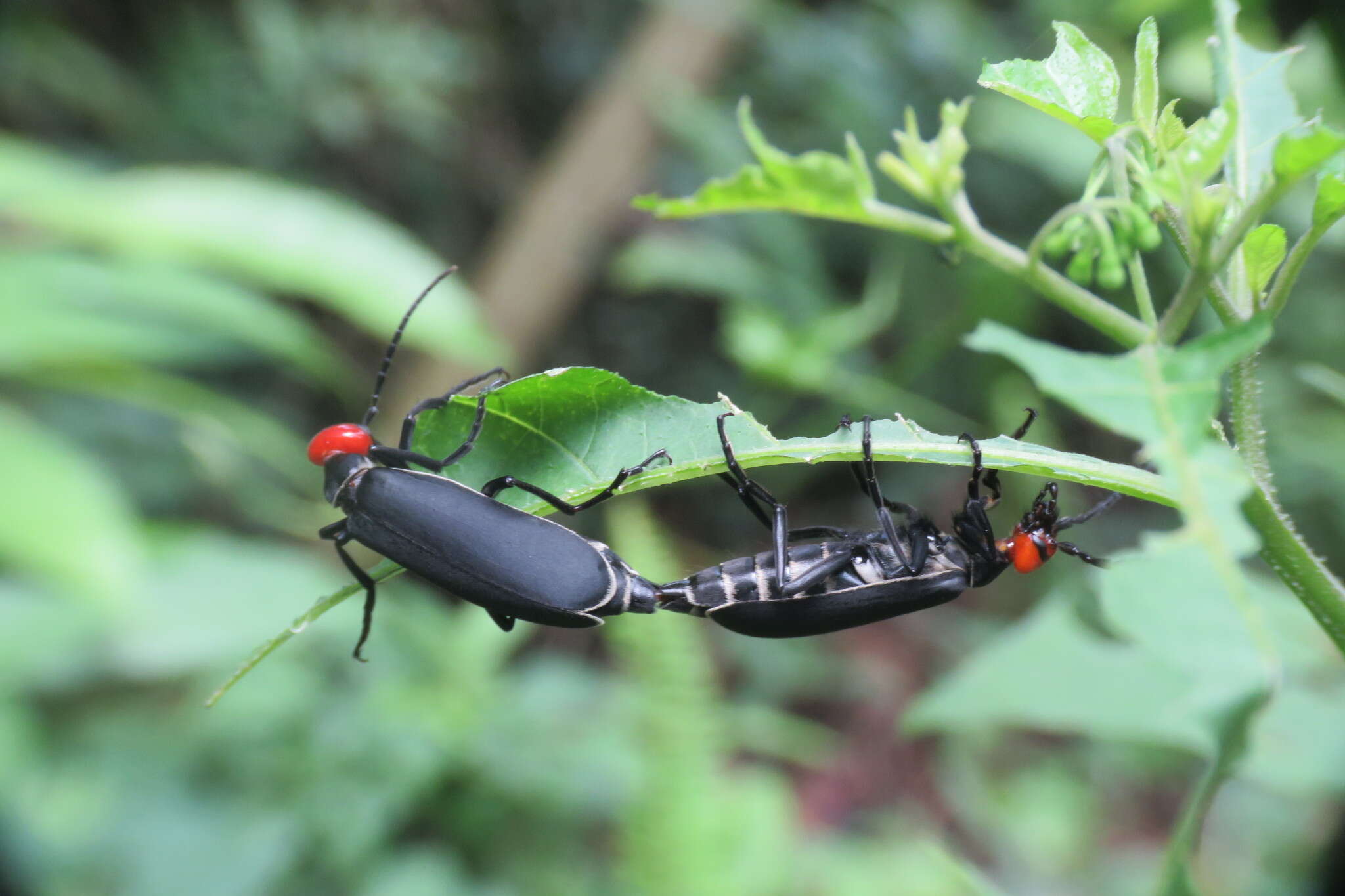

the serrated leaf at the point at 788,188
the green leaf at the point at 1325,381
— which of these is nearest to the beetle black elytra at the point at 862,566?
the green leaf at the point at 1325,381

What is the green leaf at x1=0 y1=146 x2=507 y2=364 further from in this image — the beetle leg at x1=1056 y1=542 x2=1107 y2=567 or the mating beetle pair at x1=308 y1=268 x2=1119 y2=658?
the beetle leg at x1=1056 y1=542 x2=1107 y2=567

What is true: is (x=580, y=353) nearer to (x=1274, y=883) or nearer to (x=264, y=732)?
(x=264, y=732)

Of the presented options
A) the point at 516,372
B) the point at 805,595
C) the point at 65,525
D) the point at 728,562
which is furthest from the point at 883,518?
the point at 516,372

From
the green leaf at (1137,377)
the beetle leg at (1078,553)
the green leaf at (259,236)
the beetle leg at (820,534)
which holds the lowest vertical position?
the green leaf at (259,236)

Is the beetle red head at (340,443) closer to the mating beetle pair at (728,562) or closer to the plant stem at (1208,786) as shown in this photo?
the mating beetle pair at (728,562)

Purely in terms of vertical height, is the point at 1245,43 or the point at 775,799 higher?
the point at 1245,43

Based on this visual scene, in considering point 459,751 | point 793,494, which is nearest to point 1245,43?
point 459,751
